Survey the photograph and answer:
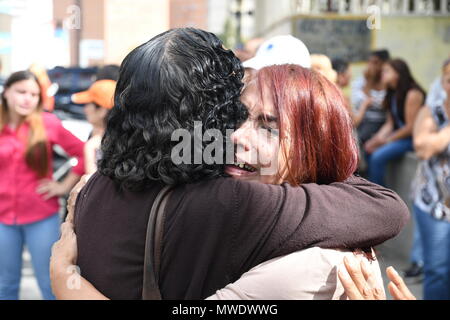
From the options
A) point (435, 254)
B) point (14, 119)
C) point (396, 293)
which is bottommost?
point (435, 254)

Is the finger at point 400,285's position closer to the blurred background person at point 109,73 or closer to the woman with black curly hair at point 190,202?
the woman with black curly hair at point 190,202

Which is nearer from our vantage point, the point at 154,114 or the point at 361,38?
the point at 154,114

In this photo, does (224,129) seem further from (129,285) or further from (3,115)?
(3,115)

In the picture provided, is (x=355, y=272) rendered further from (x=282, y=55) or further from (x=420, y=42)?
(x=420, y=42)

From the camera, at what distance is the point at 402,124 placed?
637 cm

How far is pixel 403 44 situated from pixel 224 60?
29.1 ft

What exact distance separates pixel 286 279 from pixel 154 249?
0.32 metres

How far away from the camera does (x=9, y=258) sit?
4016 millimetres

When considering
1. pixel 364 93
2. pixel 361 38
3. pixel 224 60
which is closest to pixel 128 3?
pixel 361 38

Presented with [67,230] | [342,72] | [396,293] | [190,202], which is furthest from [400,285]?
[342,72]

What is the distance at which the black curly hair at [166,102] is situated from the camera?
162cm

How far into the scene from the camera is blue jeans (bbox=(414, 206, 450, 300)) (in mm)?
4219

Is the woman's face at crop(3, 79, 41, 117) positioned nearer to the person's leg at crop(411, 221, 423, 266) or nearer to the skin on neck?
the skin on neck

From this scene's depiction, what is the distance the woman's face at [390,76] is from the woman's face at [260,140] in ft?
15.5
